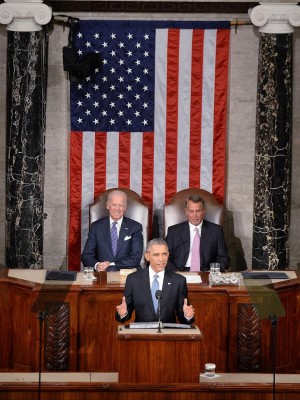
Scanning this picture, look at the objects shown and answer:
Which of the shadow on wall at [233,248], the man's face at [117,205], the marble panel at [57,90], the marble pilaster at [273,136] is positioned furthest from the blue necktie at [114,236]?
the marble panel at [57,90]

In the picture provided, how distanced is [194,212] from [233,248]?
73.1 inches

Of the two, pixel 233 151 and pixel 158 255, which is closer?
pixel 158 255

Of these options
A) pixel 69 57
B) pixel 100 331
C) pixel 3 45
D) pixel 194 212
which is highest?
pixel 3 45

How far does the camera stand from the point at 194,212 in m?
10.3

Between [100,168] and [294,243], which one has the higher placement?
[100,168]

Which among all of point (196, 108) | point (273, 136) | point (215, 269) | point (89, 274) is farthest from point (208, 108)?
point (89, 274)

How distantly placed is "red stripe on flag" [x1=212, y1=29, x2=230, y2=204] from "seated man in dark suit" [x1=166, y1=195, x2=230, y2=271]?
4.26 ft

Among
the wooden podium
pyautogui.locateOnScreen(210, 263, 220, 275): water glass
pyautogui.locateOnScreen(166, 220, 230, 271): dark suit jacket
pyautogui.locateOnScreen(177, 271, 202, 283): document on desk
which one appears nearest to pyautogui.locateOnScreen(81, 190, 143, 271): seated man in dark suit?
pyautogui.locateOnScreen(166, 220, 230, 271): dark suit jacket

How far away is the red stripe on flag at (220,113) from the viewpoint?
11.6 meters

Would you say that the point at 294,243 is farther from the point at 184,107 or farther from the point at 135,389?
the point at 135,389

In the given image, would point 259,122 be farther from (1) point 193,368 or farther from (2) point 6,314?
(1) point 193,368

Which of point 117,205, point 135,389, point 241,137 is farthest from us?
point 241,137

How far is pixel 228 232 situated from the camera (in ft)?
39.3

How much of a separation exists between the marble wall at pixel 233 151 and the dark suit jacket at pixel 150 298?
13.6 feet
